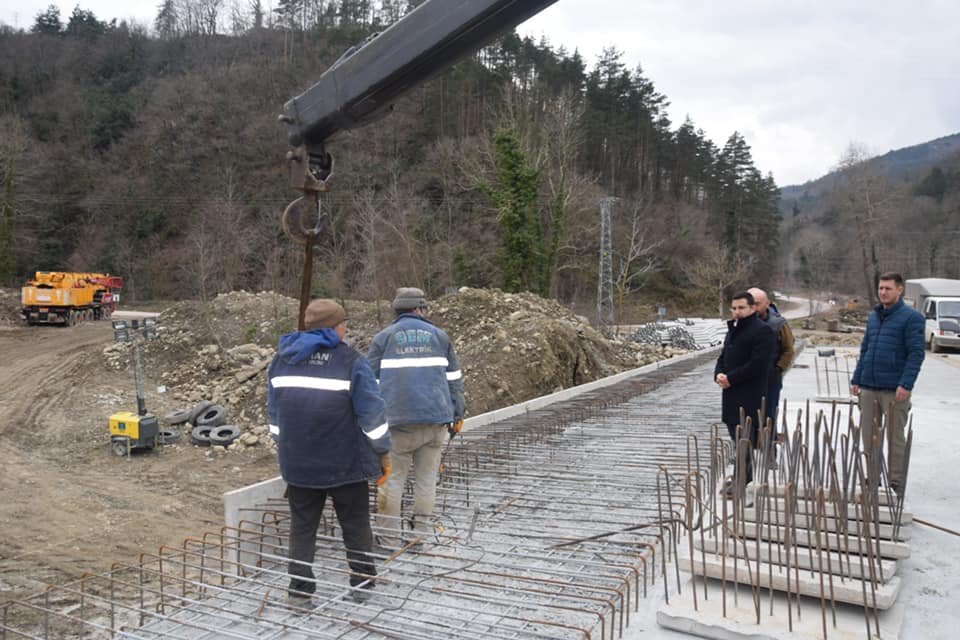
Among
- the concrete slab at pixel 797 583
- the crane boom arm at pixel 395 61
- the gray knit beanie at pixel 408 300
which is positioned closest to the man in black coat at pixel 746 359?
the concrete slab at pixel 797 583

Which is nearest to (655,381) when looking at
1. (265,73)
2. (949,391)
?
(949,391)

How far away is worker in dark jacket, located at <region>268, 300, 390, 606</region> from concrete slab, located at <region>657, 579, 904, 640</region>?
4.69 feet

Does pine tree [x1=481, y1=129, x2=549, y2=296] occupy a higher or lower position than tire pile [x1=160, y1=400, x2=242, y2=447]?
higher

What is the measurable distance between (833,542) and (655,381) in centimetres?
811

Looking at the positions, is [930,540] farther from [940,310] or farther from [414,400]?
[940,310]

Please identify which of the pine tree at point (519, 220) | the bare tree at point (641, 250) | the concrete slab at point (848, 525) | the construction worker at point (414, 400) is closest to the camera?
the concrete slab at point (848, 525)

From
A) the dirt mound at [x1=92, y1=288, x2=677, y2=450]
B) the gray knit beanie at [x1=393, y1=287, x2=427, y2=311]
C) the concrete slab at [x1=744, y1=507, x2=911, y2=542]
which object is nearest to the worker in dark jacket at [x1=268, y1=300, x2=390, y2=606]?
the gray knit beanie at [x1=393, y1=287, x2=427, y2=311]

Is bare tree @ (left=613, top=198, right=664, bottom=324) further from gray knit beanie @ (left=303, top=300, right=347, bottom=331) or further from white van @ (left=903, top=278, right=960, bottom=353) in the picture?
gray knit beanie @ (left=303, top=300, right=347, bottom=331)

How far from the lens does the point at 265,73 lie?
153ft

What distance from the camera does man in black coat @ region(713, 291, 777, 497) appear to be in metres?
4.43

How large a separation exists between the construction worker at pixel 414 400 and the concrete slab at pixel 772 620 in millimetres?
1563

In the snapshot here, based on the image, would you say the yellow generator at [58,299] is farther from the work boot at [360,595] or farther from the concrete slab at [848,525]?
the concrete slab at [848,525]

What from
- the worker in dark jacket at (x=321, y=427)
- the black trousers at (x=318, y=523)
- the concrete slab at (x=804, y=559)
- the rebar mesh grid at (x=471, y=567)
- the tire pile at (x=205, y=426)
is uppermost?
the worker in dark jacket at (x=321, y=427)

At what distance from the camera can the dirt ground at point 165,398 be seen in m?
7.05
